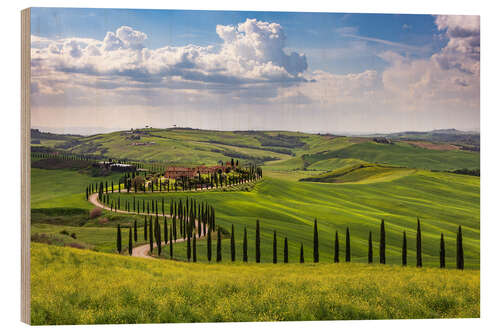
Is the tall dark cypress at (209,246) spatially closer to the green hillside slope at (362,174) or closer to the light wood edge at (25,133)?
the green hillside slope at (362,174)

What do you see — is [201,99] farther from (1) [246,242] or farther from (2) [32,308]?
(2) [32,308]

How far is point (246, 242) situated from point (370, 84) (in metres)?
5.03

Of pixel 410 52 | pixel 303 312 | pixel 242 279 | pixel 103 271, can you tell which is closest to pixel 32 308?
pixel 103 271

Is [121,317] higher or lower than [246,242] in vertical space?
lower

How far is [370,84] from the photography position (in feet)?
37.1

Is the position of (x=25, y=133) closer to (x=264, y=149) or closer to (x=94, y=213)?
(x=94, y=213)

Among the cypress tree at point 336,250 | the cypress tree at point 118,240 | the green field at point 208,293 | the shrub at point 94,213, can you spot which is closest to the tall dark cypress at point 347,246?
the cypress tree at point 336,250

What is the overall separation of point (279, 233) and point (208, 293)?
2.32 metres

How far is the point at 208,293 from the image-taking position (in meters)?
9.42

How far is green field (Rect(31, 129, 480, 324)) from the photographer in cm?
944

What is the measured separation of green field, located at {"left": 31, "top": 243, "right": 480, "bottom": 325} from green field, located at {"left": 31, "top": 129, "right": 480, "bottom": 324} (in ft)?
0.07

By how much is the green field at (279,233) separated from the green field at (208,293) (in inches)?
0.9

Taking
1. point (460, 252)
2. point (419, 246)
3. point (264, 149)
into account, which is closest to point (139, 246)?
point (264, 149)

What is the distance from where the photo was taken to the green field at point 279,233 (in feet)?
31.0
